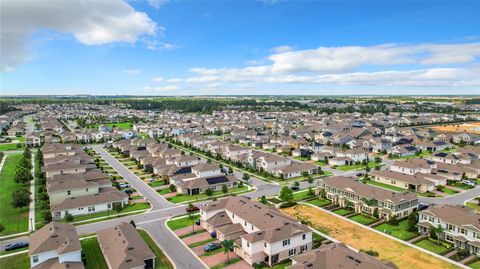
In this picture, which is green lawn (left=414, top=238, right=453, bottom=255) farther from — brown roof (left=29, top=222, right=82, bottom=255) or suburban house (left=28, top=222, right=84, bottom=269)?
brown roof (left=29, top=222, right=82, bottom=255)

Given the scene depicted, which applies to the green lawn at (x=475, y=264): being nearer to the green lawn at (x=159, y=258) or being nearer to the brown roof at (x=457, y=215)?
the brown roof at (x=457, y=215)

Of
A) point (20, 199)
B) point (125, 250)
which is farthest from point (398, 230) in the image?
point (20, 199)

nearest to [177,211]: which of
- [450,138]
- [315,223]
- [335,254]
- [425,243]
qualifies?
[315,223]

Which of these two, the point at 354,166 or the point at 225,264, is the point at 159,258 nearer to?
the point at 225,264

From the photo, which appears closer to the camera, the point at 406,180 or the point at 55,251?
the point at 55,251

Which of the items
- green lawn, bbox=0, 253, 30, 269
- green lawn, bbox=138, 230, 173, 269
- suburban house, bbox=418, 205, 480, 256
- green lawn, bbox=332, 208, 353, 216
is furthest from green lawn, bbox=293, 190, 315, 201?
green lawn, bbox=0, 253, 30, 269
